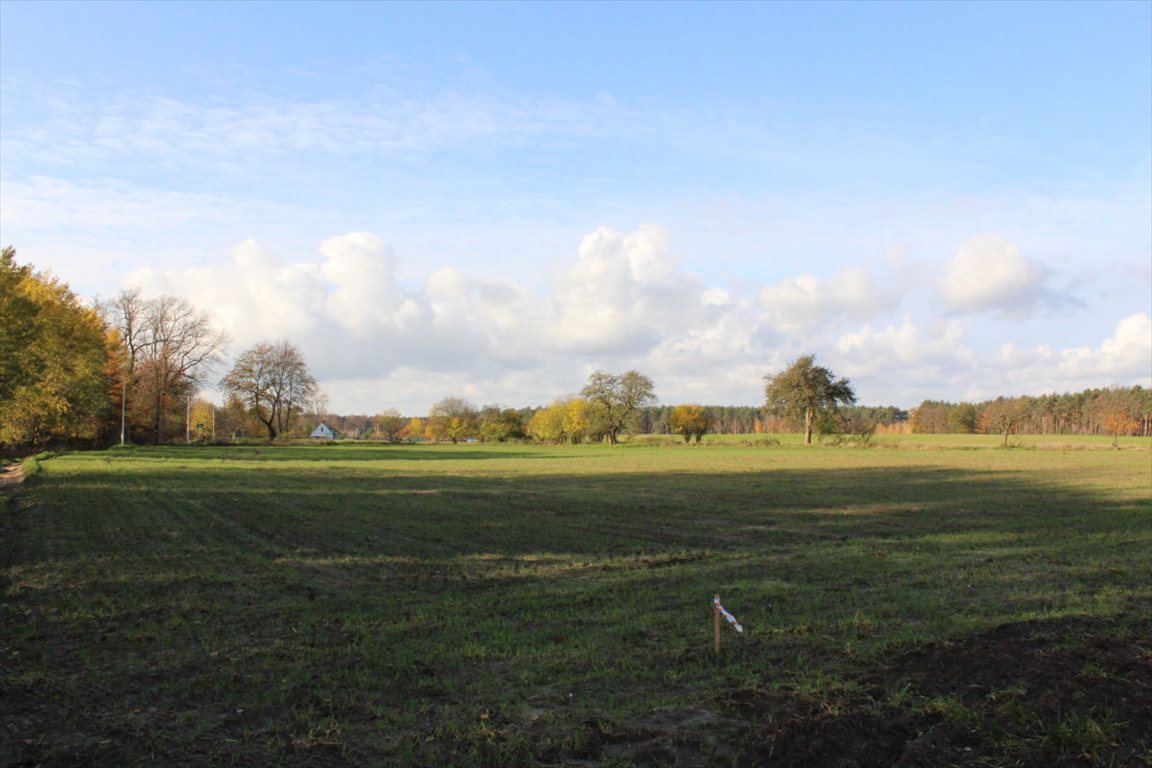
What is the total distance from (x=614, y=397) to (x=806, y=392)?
3463 cm

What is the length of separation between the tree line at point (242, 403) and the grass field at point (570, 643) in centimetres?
2342

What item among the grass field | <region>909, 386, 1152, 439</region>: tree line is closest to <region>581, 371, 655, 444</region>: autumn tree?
<region>909, 386, 1152, 439</region>: tree line

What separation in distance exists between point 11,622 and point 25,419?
4778 centimetres

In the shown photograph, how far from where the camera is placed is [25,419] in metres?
47.4

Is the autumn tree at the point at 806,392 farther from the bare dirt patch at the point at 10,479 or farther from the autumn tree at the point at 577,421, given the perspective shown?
the bare dirt patch at the point at 10,479

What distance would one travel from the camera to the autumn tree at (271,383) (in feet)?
302

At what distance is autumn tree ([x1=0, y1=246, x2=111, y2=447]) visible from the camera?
2905 cm

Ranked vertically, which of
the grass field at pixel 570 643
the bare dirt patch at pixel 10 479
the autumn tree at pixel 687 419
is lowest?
the bare dirt patch at pixel 10 479

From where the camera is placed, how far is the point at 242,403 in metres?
93.5

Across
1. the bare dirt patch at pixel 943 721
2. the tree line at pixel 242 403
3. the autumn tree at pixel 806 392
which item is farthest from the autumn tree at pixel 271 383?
the bare dirt patch at pixel 943 721

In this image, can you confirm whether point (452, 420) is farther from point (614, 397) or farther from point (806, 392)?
point (806, 392)

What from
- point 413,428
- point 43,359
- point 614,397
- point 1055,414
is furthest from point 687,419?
point 43,359

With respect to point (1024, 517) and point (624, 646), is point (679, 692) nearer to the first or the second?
point (624, 646)

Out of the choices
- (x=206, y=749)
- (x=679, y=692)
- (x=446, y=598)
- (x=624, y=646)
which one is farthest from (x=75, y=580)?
(x=679, y=692)
